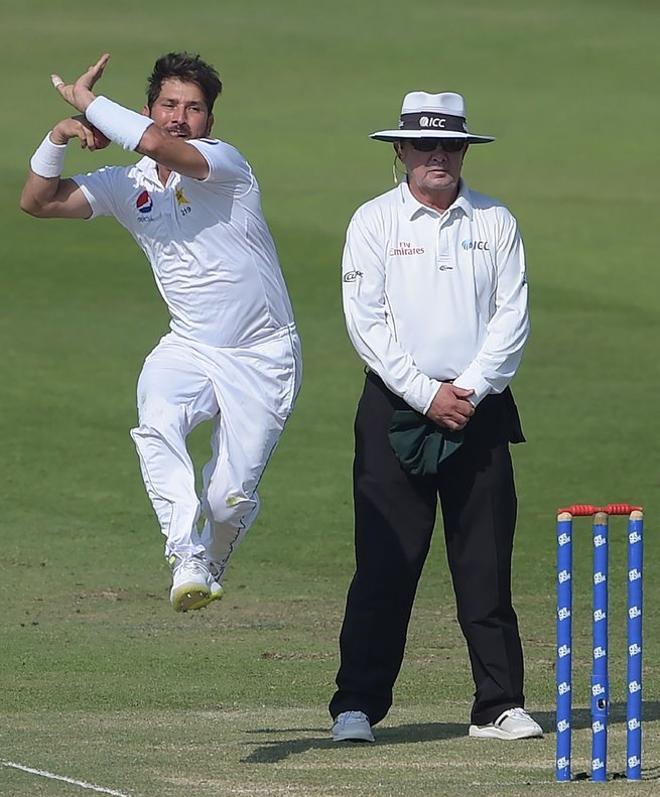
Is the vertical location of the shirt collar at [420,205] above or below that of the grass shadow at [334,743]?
above

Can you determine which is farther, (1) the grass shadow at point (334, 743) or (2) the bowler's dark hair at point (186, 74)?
(2) the bowler's dark hair at point (186, 74)

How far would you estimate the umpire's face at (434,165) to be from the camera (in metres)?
7.40

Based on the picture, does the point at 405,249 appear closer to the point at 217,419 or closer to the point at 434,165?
the point at 434,165

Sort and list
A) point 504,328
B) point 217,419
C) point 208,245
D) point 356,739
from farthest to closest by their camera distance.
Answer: point 217,419, point 208,245, point 504,328, point 356,739

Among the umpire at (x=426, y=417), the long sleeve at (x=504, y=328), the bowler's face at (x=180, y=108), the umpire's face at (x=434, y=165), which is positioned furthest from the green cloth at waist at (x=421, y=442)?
the bowler's face at (x=180, y=108)

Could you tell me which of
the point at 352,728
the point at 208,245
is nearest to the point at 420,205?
the point at 208,245

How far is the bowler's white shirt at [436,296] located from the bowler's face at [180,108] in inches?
28.6

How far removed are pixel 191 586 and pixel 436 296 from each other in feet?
4.59

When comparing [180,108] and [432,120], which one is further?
[180,108]

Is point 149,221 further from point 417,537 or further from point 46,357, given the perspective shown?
point 46,357

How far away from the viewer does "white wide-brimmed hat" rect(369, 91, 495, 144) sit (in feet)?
24.3

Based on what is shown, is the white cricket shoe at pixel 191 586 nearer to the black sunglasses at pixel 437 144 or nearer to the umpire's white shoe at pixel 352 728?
the umpire's white shoe at pixel 352 728

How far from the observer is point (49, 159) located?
297 inches

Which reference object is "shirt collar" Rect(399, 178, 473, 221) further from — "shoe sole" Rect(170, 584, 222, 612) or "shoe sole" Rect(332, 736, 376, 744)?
"shoe sole" Rect(332, 736, 376, 744)
